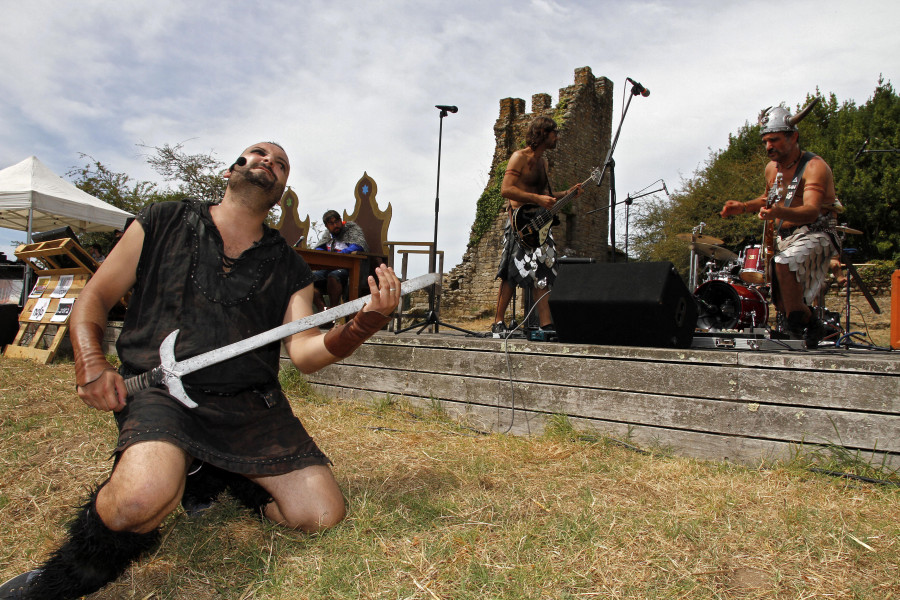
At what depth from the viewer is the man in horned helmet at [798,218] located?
3.40m

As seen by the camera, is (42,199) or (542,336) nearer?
(542,336)

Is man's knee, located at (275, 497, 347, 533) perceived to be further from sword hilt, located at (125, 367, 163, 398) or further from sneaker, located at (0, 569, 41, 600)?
sneaker, located at (0, 569, 41, 600)

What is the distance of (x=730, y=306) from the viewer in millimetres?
5688

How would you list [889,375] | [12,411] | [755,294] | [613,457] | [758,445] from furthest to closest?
[755,294], [12,411], [613,457], [758,445], [889,375]

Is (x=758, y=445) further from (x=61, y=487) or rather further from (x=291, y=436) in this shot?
(x=61, y=487)

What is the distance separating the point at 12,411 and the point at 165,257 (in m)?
2.69

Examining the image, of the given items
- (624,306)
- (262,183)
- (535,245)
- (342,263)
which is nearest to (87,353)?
(262,183)

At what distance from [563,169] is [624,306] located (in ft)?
57.1

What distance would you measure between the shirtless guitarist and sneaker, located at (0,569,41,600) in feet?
10.4

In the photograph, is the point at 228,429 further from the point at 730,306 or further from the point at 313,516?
the point at 730,306

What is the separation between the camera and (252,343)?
1921 millimetres

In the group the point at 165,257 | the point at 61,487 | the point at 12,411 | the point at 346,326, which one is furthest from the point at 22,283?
the point at 346,326

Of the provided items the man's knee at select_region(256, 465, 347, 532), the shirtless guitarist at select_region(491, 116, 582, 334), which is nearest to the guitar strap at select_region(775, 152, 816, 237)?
the shirtless guitarist at select_region(491, 116, 582, 334)

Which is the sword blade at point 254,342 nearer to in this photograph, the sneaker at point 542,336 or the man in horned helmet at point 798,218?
the sneaker at point 542,336
